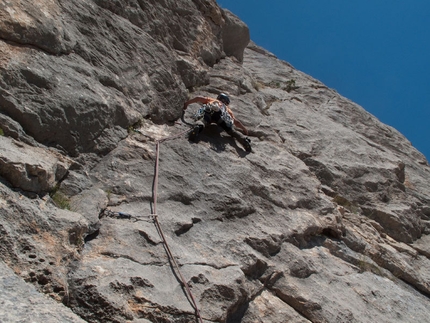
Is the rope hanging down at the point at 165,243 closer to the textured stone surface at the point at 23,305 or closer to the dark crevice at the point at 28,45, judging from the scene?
the textured stone surface at the point at 23,305

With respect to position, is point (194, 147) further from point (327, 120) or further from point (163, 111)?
point (327, 120)

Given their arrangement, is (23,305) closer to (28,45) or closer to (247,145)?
(28,45)

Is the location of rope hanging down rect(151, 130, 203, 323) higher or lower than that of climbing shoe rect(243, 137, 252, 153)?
lower

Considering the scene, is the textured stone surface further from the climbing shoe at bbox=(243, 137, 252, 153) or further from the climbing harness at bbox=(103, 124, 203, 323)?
the climbing shoe at bbox=(243, 137, 252, 153)

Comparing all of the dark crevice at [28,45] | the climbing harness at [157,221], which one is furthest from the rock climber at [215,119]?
the dark crevice at [28,45]

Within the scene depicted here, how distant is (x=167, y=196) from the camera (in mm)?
5637

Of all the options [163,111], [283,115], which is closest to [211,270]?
[163,111]

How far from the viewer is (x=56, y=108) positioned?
5152 millimetres

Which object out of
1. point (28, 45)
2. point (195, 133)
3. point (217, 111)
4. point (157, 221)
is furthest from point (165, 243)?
point (217, 111)

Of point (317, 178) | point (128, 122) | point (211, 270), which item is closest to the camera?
point (211, 270)

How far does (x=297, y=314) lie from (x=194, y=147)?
2.78 meters

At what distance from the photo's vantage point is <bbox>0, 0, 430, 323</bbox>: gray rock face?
3.95m

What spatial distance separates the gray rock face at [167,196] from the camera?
3.95 m

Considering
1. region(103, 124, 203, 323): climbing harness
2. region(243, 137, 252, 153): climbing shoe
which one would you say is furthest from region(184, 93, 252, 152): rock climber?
region(103, 124, 203, 323): climbing harness
